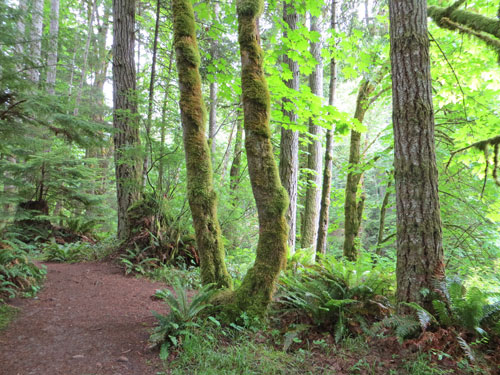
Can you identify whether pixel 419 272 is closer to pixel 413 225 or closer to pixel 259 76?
pixel 413 225

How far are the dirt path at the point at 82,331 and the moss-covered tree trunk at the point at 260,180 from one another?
1.41m

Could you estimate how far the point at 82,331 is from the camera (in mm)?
3588

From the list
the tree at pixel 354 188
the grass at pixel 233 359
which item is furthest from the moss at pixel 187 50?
the tree at pixel 354 188

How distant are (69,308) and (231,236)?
6.40 metres

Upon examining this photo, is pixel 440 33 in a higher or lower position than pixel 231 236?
higher

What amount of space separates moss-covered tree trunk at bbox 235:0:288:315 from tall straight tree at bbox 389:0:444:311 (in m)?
1.46

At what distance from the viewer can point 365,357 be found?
9.68 feet

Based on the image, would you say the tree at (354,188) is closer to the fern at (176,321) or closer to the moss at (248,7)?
the moss at (248,7)

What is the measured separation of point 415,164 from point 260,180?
1.87 m

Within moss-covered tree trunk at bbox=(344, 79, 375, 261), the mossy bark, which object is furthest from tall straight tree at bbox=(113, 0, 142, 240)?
the mossy bark

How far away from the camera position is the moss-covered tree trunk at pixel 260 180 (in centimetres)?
378

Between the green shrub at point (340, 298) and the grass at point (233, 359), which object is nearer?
the grass at point (233, 359)

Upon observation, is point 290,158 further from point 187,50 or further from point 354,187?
point 187,50

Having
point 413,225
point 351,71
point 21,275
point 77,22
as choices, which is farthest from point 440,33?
point 77,22
